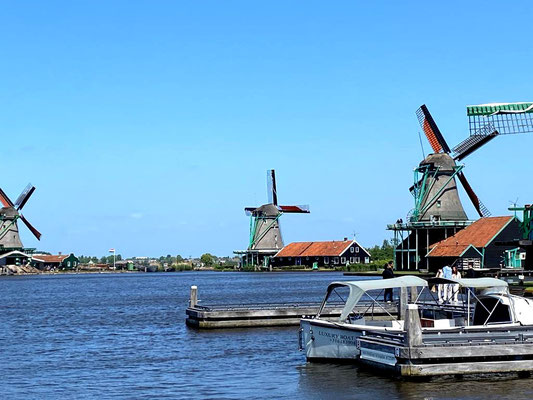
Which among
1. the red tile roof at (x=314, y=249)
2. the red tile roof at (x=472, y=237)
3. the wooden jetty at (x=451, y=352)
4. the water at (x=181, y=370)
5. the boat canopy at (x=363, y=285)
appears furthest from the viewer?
the red tile roof at (x=314, y=249)

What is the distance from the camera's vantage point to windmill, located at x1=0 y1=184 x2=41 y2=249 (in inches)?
6152

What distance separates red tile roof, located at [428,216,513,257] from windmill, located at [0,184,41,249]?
87.6m

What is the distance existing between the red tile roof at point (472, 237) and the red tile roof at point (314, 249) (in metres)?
56.0

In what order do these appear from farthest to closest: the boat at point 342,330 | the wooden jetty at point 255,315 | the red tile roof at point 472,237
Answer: the red tile roof at point 472,237
the wooden jetty at point 255,315
the boat at point 342,330

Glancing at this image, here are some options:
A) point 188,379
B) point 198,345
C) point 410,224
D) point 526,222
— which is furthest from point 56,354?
point 410,224

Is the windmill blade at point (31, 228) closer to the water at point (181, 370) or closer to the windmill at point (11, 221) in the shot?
the windmill at point (11, 221)

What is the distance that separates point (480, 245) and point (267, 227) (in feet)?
240

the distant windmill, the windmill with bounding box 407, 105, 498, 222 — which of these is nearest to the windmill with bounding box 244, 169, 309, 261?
the distant windmill

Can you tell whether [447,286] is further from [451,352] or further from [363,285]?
[451,352]

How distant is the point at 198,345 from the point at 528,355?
43.9 ft

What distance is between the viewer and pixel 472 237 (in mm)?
91688

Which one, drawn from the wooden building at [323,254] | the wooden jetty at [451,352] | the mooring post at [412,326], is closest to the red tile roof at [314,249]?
the wooden building at [323,254]

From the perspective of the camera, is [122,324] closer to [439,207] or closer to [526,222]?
[526,222]

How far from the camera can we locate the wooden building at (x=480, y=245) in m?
88.8
